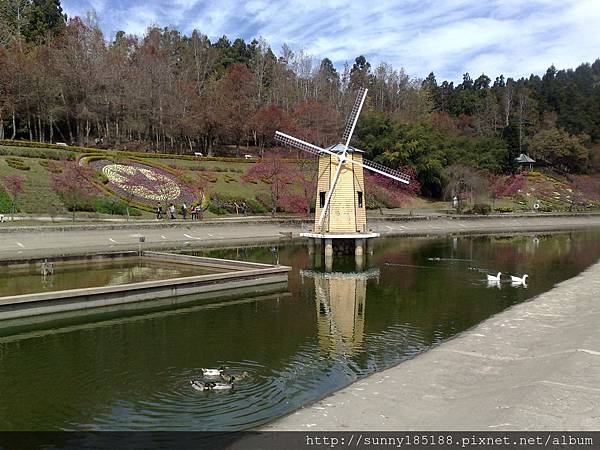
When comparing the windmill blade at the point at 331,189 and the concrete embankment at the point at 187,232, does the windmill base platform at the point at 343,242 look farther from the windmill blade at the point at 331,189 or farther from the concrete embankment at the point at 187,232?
the concrete embankment at the point at 187,232

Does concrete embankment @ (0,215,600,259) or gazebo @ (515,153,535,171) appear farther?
gazebo @ (515,153,535,171)

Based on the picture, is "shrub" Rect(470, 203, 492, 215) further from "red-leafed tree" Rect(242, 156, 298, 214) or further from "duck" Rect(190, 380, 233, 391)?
"duck" Rect(190, 380, 233, 391)

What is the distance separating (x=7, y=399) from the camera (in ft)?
36.6

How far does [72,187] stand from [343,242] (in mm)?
21971

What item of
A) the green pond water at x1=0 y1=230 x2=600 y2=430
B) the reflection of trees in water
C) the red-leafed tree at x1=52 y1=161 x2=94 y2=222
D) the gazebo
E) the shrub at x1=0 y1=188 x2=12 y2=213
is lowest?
the green pond water at x1=0 y1=230 x2=600 y2=430

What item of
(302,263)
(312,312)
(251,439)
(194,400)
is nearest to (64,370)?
(194,400)

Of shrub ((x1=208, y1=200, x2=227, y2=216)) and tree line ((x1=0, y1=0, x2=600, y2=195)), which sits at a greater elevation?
tree line ((x1=0, y1=0, x2=600, y2=195))

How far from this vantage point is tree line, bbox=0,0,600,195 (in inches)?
Answer: 2500

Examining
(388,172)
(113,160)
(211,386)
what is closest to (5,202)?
(113,160)

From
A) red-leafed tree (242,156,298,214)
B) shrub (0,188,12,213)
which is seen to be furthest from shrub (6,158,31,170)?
red-leafed tree (242,156,298,214)

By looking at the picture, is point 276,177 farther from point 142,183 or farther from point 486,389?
point 486,389

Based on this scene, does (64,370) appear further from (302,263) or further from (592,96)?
(592,96)

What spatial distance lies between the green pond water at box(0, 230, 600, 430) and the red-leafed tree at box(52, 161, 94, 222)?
2324cm

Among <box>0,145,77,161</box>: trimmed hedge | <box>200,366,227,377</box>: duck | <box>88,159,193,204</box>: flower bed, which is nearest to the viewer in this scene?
<box>200,366,227,377</box>: duck
